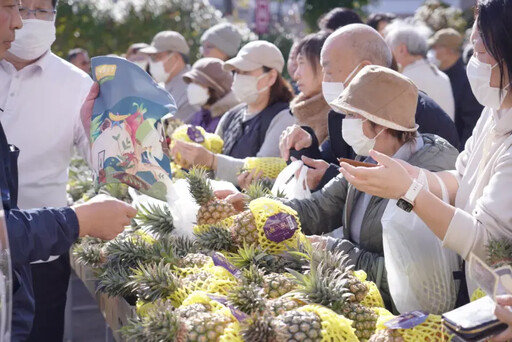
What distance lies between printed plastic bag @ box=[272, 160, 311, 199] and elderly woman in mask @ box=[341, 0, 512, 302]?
96 centimetres

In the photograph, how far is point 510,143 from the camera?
225 cm

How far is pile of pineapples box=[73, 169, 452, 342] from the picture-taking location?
1.96 metres

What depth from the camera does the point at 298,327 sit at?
1.92 m

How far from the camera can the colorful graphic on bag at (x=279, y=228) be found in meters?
2.72

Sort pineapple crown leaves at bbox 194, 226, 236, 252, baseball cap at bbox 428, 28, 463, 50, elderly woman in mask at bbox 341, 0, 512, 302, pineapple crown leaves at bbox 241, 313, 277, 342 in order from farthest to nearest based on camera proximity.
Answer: baseball cap at bbox 428, 28, 463, 50
pineapple crown leaves at bbox 194, 226, 236, 252
elderly woman in mask at bbox 341, 0, 512, 302
pineapple crown leaves at bbox 241, 313, 277, 342

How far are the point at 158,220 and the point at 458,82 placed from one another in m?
5.28

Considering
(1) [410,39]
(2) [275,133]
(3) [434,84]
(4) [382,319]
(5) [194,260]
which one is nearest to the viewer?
(4) [382,319]

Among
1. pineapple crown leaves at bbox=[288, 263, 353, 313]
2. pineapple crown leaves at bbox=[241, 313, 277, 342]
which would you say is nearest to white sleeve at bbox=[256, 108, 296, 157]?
pineapple crown leaves at bbox=[288, 263, 353, 313]

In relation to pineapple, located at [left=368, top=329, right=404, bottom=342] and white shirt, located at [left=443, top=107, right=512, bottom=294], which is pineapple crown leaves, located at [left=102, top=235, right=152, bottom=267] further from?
white shirt, located at [left=443, top=107, right=512, bottom=294]

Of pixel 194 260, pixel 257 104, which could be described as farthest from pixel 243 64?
pixel 194 260

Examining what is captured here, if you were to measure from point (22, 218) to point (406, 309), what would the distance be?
1237 mm

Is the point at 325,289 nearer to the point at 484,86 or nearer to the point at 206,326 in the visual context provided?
the point at 206,326

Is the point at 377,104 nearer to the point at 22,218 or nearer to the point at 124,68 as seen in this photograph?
the point at 124,68

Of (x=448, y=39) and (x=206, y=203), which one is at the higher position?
(x=206, y=203)
